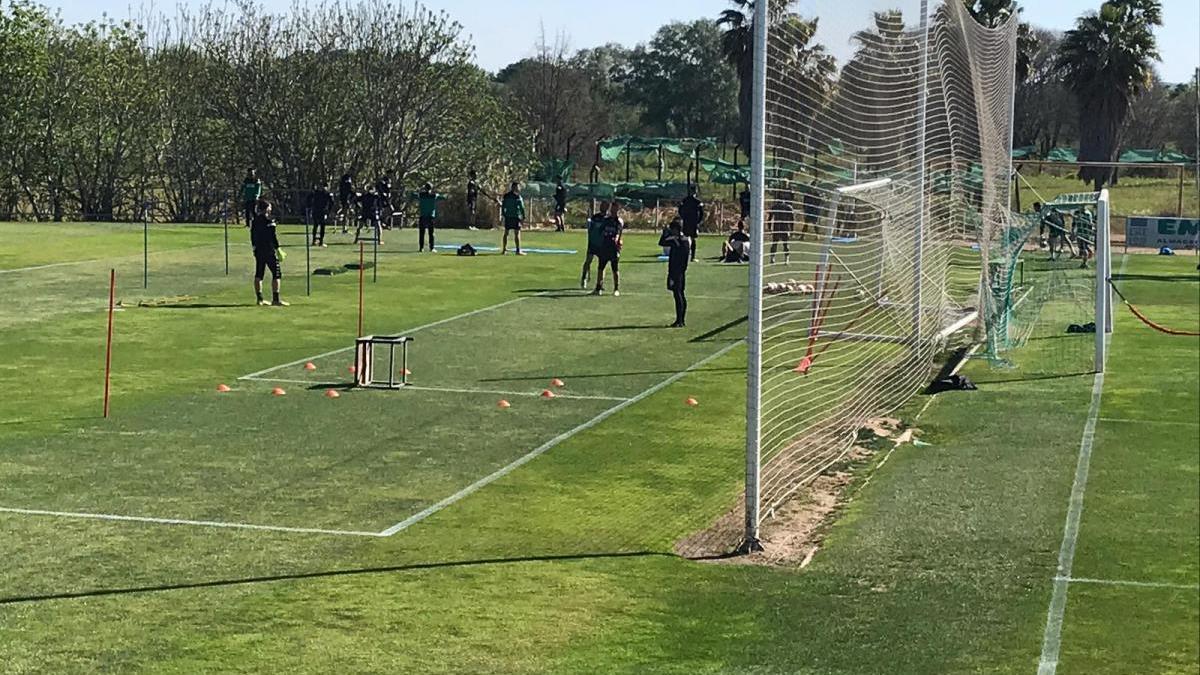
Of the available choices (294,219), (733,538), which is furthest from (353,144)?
(733,538)

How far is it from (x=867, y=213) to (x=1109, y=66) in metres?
41.7

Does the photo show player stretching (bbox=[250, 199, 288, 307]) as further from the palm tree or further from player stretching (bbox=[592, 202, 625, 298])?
the palm tree

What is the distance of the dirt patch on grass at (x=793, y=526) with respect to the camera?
1093 cm

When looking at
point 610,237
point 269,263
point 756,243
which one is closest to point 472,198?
point 610,237

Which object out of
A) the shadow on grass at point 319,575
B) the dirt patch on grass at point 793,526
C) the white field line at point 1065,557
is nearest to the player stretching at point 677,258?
the white field line at point 1065,557

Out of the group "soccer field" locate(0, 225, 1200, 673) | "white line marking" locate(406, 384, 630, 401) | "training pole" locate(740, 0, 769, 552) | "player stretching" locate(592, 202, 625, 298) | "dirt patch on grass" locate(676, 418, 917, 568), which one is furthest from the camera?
"player stretching" locate(592, 202, 625, 298)

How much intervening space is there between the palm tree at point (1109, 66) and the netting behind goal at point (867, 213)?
32206 mm

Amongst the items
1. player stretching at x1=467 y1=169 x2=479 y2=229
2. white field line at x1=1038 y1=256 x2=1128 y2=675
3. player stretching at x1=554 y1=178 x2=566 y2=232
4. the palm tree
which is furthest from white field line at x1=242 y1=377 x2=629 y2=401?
the palm tree

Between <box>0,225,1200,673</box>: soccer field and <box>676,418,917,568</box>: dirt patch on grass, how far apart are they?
0.16 m

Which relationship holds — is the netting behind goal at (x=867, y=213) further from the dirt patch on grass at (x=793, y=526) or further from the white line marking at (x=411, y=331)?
the white line marking at (x=411, y=331)

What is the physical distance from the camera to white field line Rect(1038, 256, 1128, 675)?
8719mm

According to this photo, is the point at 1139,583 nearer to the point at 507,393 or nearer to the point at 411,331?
the point at 507,393

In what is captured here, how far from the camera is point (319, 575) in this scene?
1020 centimetres

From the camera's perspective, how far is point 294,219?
5394 centimetres
